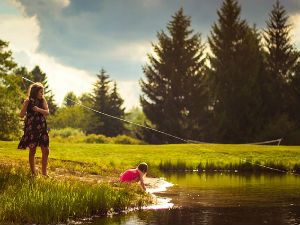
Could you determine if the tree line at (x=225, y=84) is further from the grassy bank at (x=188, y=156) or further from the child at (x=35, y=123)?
the child at (x=35, y=123)

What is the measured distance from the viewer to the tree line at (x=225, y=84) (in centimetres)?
3794

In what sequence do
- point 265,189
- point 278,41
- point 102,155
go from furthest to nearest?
point 278,41, point 102,155, point 265,189

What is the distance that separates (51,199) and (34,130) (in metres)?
2.44

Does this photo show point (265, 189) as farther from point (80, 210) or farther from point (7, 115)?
point (7, 115)

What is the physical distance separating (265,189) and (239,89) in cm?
2898

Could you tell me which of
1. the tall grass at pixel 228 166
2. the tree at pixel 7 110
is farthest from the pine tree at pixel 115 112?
the tall grass at pixel 228 166

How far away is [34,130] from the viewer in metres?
8.86

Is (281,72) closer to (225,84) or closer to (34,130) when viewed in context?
(225,84)

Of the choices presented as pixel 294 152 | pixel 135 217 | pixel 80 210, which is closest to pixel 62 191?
pixel 80 210

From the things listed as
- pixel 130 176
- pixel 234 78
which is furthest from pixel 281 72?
pixel 130 176

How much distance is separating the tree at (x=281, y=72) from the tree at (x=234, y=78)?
46.9 inches

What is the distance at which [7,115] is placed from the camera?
26266mm

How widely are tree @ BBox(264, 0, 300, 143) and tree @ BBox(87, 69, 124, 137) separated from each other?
21402mm

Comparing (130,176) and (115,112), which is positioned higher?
(115,112)
